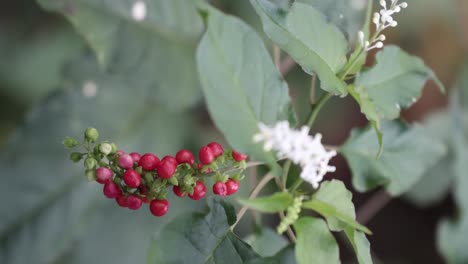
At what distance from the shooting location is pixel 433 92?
257 centimetres

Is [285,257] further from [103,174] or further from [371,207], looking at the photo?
[371,207]

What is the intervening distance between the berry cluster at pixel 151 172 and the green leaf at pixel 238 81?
0.09m

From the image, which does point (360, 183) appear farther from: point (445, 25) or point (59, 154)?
point (445, 25)

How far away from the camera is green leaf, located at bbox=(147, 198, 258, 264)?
2.88 feet

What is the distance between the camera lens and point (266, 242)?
4.15 feet

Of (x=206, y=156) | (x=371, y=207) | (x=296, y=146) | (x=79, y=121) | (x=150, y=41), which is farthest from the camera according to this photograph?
(x=371, y=207)

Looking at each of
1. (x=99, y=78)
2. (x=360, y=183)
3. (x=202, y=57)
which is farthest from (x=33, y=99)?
(x=202, y=57)

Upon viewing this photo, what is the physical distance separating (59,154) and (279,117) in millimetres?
1088

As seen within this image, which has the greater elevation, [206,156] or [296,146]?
[296,146]

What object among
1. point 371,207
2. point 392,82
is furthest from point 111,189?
point 371,207

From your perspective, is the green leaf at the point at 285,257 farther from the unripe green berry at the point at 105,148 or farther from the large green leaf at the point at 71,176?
the large green leaf at the point at 71,176

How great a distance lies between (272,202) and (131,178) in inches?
8.5

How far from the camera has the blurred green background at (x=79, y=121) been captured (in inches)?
67.9

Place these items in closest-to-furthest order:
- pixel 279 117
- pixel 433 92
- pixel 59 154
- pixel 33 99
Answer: pixel 279 117, pixel 59 154, pixel 33 99, pixel 433 92
